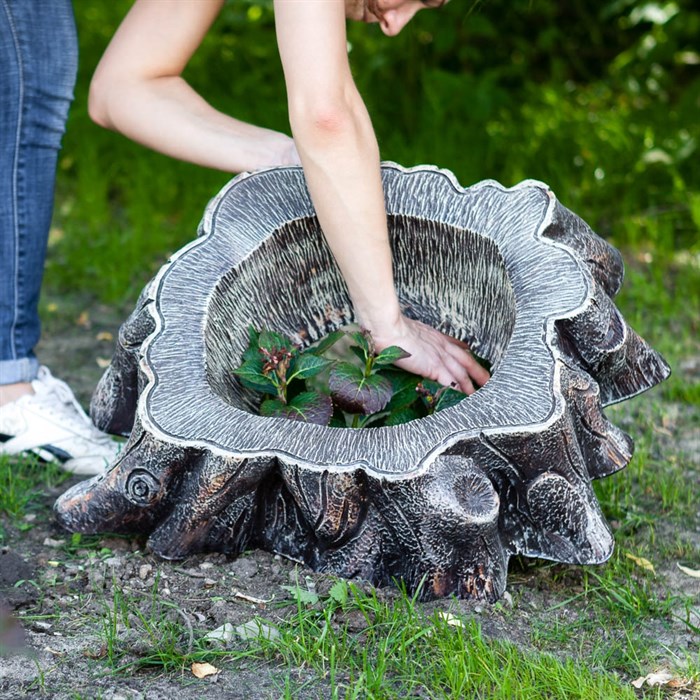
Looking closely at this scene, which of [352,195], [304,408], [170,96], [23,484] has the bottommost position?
[23,484]

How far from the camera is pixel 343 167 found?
2105 millimetres

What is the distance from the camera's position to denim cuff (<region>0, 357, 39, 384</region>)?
2.81m

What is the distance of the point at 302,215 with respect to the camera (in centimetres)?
238

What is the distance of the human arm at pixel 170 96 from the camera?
254 centimetres

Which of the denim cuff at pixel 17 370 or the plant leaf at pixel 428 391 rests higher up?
the plant leaf at pixel 428 391

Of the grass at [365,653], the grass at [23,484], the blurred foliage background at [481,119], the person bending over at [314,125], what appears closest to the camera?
the grass at [365,653]

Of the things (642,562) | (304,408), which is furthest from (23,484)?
(642,562)

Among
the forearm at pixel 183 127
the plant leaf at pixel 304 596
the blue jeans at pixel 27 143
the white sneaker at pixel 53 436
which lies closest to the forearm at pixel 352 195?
the forearm at pixel 183 127

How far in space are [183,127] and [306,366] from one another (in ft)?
2.41

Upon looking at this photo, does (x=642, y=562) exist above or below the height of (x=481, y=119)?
below

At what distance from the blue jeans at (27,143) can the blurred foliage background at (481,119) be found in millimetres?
1134

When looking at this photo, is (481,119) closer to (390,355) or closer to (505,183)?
(505,183)

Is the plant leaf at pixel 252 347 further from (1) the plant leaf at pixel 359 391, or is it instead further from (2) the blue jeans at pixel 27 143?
(2) the blue jeans at pixel 27 143

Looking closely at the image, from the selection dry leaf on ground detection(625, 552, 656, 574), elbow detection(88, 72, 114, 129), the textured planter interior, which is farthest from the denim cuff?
dry leaf on ground detection(625, 552, 656, 574)
